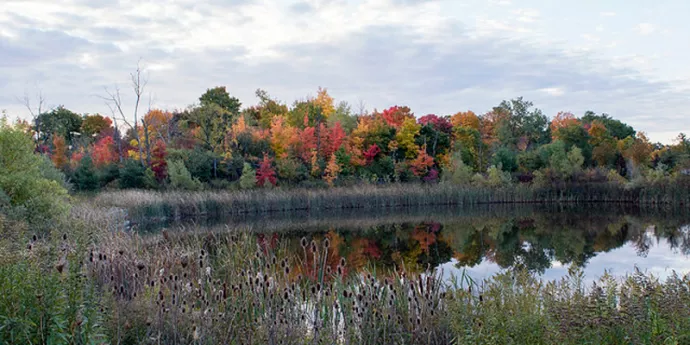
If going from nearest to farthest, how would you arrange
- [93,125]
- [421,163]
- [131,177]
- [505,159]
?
[131,177] < [421,163] < [505,159] < [93,125]

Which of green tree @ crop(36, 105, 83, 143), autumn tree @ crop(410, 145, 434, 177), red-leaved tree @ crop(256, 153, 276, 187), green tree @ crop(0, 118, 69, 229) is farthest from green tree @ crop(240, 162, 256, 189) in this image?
green tree @ crop(36, 105, 83, 143)

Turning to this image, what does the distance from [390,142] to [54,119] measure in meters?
29.6

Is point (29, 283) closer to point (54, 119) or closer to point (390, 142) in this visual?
point (390, 142)

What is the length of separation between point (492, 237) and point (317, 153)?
1986 cm

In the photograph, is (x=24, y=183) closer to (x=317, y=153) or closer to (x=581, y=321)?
(x=581, y=321)

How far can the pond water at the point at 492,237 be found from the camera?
13297 millimetres

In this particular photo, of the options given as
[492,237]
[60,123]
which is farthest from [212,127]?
[492,237]

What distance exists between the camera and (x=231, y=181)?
108 feet

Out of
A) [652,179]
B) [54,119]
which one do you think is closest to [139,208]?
[652,179]

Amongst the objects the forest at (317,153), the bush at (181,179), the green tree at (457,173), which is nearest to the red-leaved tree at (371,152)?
the forest at (317,153)

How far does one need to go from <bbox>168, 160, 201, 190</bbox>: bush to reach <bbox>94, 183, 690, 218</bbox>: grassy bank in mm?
1469

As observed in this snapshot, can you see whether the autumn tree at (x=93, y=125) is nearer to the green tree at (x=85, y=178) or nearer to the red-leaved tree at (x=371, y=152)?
the green tree at (x=85, y=178)

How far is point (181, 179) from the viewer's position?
29.5 metres

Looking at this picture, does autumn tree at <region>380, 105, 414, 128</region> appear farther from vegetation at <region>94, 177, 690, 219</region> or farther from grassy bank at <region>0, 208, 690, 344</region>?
grassy bank at <region>0, 208, 690, 344</region>
